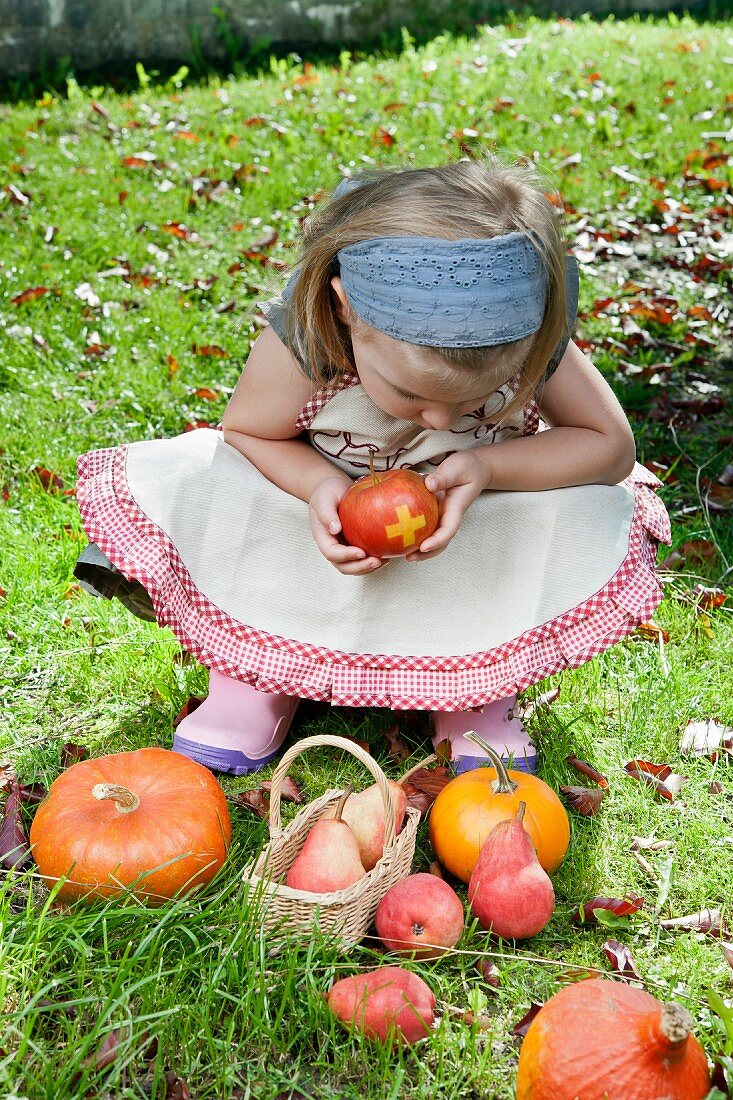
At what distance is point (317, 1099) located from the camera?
68.1 inches

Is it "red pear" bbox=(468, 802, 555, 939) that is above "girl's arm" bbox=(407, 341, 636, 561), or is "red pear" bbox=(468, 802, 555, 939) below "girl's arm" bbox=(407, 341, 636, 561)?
below

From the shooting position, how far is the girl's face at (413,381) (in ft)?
6.91

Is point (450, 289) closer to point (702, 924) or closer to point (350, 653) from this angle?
point (350, 653)

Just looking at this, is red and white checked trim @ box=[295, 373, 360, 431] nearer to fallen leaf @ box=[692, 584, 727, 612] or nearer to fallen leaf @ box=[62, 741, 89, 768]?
fallen leaf @ box=[62, 741, 89, 768]

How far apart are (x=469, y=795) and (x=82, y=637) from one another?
1331mm

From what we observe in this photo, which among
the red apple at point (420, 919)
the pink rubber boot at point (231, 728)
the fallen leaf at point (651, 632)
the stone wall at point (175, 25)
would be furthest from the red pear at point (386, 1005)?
the stone wall at point (175, 25)

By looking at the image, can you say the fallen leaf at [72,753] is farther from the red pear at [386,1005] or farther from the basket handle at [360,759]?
the red pear at [386,1005]

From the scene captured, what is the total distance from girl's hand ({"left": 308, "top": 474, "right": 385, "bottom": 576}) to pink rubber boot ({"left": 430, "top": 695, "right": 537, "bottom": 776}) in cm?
48

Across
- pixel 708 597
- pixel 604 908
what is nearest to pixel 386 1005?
pixel 604 908

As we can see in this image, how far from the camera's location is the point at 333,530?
2373 millimetres

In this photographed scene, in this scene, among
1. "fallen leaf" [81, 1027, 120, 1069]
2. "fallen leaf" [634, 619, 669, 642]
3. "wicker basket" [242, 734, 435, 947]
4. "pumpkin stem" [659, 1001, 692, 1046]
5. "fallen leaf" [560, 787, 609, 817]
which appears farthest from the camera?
"fallen leaf" [634, 619, 669, 642]

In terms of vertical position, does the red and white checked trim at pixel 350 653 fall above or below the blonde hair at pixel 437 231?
below

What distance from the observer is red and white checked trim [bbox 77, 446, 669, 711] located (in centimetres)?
248

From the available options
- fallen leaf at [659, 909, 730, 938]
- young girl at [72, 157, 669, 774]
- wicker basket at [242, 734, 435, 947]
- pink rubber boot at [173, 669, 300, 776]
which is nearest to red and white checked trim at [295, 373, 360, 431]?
young girl at [72, 157, 669, 774]
